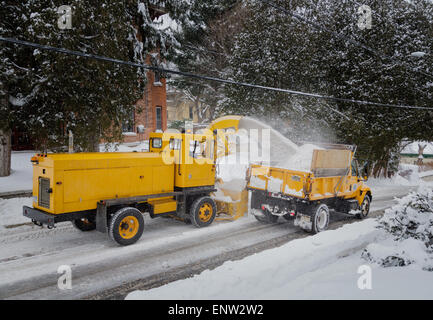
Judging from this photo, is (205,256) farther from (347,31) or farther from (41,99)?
(347,31)

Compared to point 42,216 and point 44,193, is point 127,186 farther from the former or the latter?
point 42,216

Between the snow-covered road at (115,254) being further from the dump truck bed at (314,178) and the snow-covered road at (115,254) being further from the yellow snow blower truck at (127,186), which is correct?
the dump truck bed at (314,178)

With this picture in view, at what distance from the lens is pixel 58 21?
33.1 ft

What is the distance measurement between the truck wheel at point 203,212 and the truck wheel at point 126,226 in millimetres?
1765

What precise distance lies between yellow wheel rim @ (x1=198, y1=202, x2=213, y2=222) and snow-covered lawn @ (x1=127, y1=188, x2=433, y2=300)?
302cm

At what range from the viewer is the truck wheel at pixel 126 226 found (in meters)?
7.71

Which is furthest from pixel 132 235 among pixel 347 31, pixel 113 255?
pixel 347 31

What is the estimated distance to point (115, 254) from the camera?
292 inches

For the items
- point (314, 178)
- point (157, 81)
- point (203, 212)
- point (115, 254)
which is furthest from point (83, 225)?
point (157, 81)

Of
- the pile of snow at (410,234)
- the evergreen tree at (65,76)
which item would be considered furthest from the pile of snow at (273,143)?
the pile of snow at (410,234)

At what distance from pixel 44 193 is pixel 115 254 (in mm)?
2142

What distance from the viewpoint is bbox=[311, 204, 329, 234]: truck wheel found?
30.1 feet

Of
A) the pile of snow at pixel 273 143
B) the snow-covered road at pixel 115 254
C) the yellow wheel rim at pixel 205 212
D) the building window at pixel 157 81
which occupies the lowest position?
the snow-covered road at pixel 115 254

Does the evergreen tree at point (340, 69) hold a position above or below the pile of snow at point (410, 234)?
above
